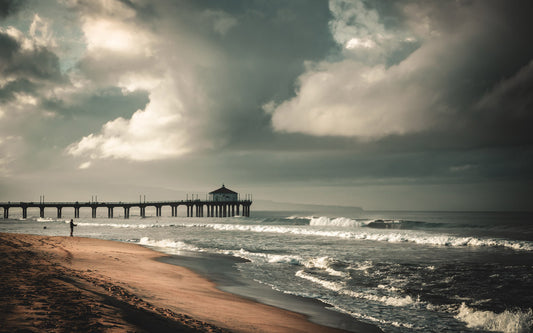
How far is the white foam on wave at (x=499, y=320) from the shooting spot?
7.87m

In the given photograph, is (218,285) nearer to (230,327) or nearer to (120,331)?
(230,327)

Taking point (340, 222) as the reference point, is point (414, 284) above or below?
above

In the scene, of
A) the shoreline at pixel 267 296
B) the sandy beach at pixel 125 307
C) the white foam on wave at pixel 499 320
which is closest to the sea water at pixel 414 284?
the white foam on wave at pixel 499 320

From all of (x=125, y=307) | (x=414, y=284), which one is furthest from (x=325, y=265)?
(x=125, y=307)

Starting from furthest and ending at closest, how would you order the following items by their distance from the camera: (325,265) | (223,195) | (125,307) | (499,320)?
1. (223,195)
2. (325,265)
3. (499,320)
4. (125,307)

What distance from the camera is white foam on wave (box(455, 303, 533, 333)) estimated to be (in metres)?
7.87

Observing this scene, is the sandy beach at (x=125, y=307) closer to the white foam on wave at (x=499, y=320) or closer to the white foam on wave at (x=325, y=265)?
the white foam on wave at (x=499, y=320)

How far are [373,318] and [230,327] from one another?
3.83m

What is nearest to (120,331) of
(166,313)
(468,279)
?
(166,313)

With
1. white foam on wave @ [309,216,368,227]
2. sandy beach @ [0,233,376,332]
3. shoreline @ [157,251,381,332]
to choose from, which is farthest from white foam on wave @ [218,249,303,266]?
white foam on wave @ [309,216,368,227]

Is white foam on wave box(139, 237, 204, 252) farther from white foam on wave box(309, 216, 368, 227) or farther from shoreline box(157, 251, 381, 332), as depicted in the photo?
white foam on wave box(309, 216, 368, 227)

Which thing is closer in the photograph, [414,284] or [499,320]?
[499,320]

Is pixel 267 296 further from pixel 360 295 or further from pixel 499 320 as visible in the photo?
pixel 499 320

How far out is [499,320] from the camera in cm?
815
